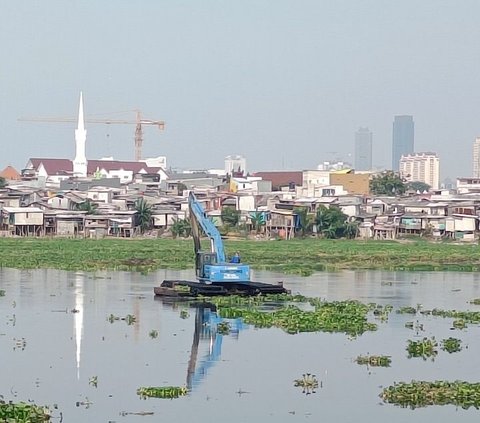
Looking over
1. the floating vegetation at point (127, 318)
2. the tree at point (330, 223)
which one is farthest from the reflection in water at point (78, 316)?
the tree at point (330, 223)

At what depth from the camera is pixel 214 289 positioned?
32031mm

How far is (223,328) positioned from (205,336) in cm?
111

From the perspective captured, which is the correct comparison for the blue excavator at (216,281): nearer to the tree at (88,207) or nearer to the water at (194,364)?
the water at (194,364)

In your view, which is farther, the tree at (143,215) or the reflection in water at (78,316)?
the tree at (143,215)

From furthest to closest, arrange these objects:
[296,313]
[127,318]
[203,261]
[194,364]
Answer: [203,261]
[296,313]
[127,318]
[194,364]

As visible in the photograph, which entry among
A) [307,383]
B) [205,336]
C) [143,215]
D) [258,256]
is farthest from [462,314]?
[143,215]

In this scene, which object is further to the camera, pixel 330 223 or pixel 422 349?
pixel 330 223

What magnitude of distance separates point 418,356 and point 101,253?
36043 mm

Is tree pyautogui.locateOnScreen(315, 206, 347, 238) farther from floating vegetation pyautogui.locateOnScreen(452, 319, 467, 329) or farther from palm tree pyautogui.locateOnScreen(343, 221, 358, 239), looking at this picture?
floating vegetation pyautogui.locateOnScreen(452, 319, 467, 329)

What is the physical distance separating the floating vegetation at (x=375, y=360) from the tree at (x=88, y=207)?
6168 centimetres

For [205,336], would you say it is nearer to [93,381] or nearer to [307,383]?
[307,383]

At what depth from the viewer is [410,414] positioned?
16.0 meters

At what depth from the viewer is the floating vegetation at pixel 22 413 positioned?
46.7 feet

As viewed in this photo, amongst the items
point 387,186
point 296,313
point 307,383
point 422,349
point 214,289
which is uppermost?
point 387,186
